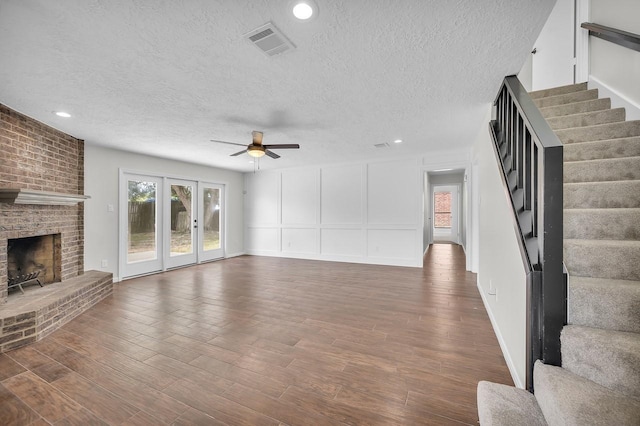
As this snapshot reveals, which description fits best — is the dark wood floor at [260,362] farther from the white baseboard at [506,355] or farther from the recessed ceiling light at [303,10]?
the recessed ceiling light at [303,10]

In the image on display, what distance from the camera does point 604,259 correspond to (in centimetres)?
137

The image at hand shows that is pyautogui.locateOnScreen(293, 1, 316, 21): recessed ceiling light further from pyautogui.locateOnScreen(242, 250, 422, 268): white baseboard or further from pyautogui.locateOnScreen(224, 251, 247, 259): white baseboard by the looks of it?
pyautogui.locateOnScreen(224, 251, 247, 259): white baseboard

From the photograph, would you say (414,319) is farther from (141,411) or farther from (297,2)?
(297,2)

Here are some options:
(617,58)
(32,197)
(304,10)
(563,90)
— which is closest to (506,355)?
(304,10)

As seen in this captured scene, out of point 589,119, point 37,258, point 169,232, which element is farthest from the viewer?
point 169,232

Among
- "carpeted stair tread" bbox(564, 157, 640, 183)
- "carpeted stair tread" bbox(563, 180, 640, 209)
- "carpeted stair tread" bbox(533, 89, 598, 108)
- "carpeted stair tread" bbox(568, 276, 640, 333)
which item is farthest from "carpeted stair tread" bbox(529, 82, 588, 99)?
"carpeted stair tread" bbox(568, 276, 640, 333)

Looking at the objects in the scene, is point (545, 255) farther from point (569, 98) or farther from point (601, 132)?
point (569, 98)

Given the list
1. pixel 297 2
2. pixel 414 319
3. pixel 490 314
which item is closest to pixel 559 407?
pixel 414 319

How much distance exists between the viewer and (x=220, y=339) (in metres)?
2.44

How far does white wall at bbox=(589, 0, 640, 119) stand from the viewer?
2.20m

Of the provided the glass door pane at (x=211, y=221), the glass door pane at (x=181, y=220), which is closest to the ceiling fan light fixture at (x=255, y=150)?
the glass door pane at (x=181, y=220)

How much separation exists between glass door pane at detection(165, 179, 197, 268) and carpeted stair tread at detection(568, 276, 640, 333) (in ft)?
20.8

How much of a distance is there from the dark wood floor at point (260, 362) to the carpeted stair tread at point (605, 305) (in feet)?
2.78

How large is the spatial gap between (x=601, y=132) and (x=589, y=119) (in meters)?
0.28
